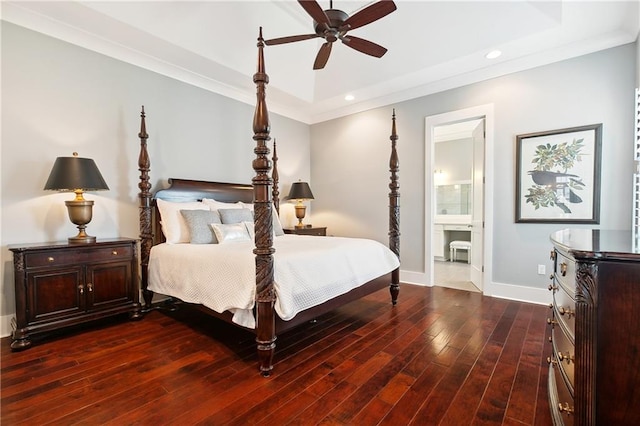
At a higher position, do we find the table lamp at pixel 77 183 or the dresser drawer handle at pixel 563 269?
the table lamp at pixel 77 183

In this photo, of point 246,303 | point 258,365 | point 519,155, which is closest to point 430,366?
point 258,365

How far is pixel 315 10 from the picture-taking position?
2193 mm

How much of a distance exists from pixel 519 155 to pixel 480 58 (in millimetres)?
1257

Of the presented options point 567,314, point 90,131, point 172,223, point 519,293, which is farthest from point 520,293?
point 90,131

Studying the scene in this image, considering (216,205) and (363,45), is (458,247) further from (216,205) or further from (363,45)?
(216,205)

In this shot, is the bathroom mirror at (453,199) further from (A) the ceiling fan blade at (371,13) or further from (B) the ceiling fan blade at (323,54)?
(A) the ceiling fan blade at (371,13)

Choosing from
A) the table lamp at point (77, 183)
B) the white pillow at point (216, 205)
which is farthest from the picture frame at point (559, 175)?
the table lamp at point (77, 183)

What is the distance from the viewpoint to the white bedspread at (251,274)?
2139 mm

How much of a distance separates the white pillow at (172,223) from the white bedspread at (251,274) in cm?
15

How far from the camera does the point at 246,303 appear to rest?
82.0 inches

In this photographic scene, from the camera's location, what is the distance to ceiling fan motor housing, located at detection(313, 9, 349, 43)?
236 centimetres

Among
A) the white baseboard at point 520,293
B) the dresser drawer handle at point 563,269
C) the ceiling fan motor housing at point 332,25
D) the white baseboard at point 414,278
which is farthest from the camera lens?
the white baseboard at point 414,278

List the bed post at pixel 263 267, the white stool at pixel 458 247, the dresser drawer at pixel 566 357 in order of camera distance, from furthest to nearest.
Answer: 1. the white stool at pixel 458 247
2. the bed post at pixel 263 267
3. the dresser drawer at pixel 566 357

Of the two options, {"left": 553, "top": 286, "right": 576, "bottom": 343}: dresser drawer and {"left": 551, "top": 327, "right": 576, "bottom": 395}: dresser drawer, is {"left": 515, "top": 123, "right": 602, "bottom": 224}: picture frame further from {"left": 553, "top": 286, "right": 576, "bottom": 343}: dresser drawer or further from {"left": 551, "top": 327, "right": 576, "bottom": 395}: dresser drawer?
{"left": 551, "top": 327, "right": 576, "bottom": 395}: dresser drawer
